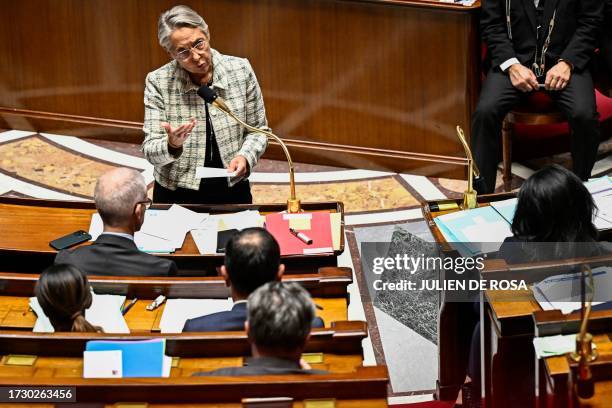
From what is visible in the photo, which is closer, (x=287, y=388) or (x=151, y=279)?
(x=287, y=388)

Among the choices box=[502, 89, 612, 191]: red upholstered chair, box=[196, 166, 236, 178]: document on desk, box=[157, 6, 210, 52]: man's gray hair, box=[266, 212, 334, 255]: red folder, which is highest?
box=[157, 6, 210, 52]: man's gray hair

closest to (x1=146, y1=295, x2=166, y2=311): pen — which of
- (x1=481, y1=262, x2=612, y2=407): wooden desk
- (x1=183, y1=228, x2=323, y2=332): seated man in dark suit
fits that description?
(x1=183, y1=228, x2=323, y2=332): seated man in dark suit

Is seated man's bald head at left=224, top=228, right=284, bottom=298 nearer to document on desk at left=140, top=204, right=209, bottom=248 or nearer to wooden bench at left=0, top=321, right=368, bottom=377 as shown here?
wooden bench at left=0, top=321, right=368, bottom=377

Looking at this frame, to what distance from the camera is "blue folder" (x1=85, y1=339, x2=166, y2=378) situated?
3.05 meters

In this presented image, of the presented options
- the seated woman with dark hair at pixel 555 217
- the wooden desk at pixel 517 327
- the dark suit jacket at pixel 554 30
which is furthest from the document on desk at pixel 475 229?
the dark suit jacket at pixel 554 30

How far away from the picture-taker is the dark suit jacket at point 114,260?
12.0 ft

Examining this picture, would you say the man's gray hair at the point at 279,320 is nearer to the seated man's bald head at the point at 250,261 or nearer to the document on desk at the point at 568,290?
the seated man's bald head at the point at 250,261

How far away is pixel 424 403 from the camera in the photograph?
14.1ft

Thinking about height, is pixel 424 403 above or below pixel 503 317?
below

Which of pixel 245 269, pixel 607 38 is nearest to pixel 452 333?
pixel 245 269

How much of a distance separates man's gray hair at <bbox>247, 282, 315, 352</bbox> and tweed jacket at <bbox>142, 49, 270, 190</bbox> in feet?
5.59

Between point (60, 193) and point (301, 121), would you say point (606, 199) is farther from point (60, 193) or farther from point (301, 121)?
point (60, 193)

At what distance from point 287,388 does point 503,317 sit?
31.5 inches

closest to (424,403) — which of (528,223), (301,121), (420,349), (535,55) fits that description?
(420,349)
